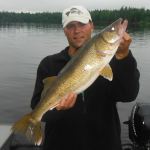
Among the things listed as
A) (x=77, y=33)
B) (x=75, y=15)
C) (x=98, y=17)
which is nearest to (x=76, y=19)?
(x=75, y=15)

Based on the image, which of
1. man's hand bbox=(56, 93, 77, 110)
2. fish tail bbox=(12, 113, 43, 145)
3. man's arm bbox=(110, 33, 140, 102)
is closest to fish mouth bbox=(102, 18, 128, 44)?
man's arm bbox=(110, 33, 140, 102)

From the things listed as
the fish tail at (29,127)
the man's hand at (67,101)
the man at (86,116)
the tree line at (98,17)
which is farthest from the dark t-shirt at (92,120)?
the tree line at (98,17)

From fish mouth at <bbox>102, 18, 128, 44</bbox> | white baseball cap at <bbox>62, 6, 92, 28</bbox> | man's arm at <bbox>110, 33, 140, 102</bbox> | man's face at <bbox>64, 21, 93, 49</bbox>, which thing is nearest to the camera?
fish mouth at <bbox>102, 18, 128, 44</bbox>

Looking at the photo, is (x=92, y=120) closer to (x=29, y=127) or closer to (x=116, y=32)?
(x=29, y=127)

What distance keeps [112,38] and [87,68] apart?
0.35 metres

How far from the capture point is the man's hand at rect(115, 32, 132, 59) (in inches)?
130

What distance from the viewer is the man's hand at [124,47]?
3293 millimetres

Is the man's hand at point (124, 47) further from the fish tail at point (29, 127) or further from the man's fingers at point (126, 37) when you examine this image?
the fish tail at point (29, 127)

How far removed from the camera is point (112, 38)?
3.27 metres

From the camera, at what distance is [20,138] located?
6289mm

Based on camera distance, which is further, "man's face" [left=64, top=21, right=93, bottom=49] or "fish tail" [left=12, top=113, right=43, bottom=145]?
"man's face" [left=64, top=21, right=93, bottom=49]

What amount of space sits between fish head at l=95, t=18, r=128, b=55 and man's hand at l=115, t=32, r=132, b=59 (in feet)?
0.17

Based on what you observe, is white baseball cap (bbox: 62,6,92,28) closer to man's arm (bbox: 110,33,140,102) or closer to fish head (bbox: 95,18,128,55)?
man's arm (bbox: 110,33,140,102)

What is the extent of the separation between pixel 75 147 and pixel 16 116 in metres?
10.8
